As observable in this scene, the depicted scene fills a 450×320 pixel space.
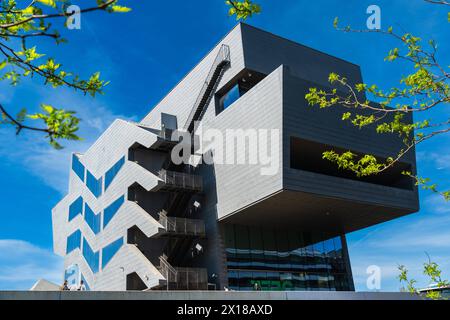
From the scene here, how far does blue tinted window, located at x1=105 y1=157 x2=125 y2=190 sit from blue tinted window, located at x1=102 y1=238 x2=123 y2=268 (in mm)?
6371

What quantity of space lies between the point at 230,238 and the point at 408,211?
46.9ft

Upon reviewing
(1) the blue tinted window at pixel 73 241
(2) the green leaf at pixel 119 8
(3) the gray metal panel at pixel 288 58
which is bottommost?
(2) the green leaf at pixel 119 8

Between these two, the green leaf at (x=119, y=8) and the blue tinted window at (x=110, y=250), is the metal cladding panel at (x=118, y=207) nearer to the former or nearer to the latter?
the blue tinted window at (x=110, y=250)

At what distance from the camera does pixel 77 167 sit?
184 feet

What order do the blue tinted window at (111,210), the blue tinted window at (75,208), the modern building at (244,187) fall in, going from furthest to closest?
the blue tinted window at (75,208) < the blue tinted window at (111,210) < the modern building at (244,187)

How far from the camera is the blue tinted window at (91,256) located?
1791 inches

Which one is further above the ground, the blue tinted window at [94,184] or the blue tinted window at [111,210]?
the blue tinted window at [94,184]

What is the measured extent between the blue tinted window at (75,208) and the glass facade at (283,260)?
23.7 m

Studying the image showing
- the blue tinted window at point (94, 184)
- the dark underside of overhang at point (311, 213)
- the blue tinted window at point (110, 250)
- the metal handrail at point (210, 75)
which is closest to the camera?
the dark underside of overhang at point (311, 213)

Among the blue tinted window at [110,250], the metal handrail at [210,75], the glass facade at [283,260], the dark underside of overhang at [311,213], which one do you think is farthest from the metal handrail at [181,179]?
the blue tinted window at [110,250]

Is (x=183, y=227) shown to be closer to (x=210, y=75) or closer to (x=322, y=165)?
(x=322, y=165)

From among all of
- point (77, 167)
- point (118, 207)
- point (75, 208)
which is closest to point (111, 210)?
point (118, 207)

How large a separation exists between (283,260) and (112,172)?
61.8ft
